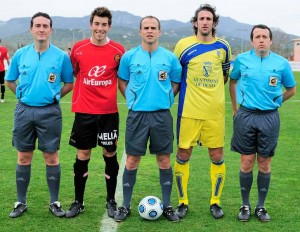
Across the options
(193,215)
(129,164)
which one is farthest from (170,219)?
(129,164)

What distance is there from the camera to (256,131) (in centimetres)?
439

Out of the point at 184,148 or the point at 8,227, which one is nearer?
the point at 8,227

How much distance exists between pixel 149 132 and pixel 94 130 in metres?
0.55

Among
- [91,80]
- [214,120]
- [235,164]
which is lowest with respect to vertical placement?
[235,164]

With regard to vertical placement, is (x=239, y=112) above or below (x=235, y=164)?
above

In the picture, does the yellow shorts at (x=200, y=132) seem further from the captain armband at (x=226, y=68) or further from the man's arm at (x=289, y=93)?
the man's arm at (x=289, y=93)

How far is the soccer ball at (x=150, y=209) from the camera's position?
4.36 metres

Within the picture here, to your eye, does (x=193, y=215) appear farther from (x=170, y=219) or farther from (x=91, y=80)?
(x=91, y=80)

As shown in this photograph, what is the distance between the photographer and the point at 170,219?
4.45m

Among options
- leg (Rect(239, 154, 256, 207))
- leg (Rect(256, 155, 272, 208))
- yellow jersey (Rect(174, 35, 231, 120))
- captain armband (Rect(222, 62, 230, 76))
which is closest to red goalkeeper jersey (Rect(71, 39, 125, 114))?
yellow jersey (Rect(174, 35, 231, 120))

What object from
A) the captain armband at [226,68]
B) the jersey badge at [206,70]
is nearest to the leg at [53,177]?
the jersey badge at [206,70]

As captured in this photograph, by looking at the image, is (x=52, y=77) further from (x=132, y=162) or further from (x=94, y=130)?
(x=132, y=162)

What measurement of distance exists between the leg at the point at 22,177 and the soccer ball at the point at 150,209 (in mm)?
1190

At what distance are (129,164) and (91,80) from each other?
90 centimetres
